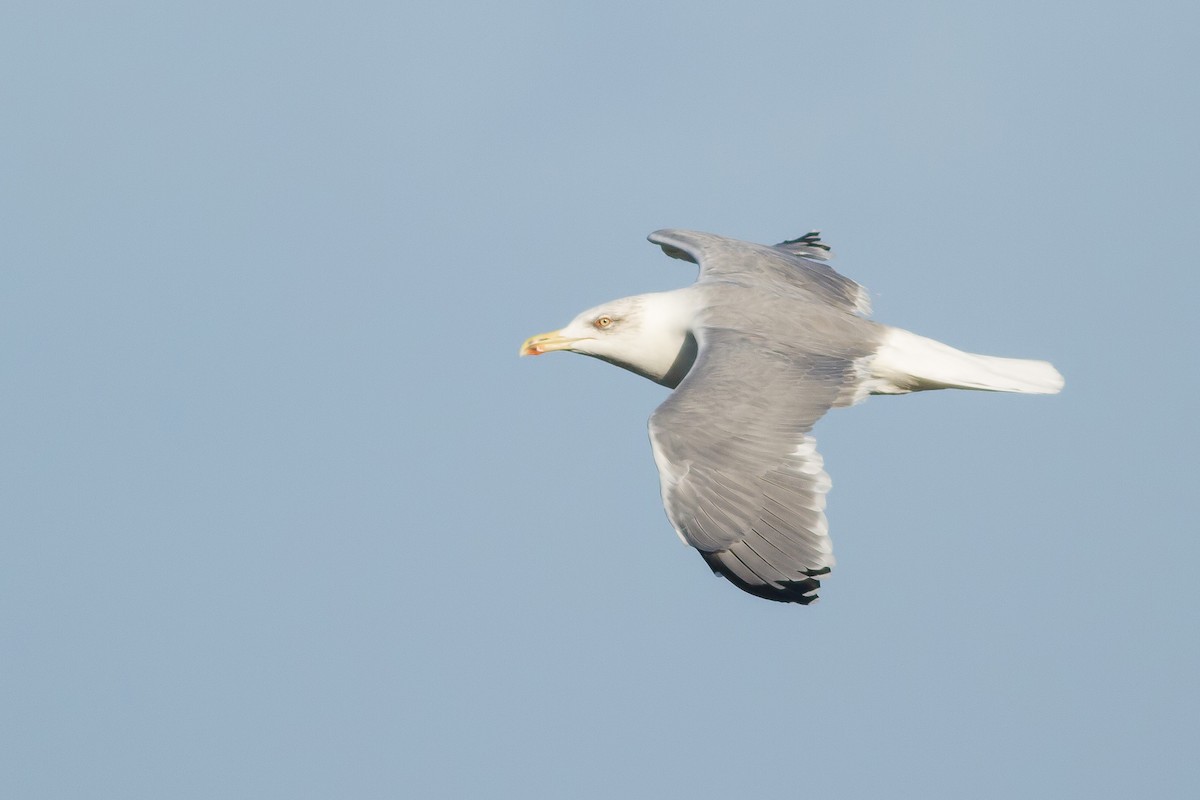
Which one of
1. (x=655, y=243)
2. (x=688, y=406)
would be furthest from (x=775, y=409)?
(x=655, y=243)

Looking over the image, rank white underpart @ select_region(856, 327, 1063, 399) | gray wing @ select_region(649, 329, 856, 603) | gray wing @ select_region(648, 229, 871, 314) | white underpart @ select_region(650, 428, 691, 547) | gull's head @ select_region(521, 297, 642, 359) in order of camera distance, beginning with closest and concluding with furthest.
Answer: gray wing @ select_region(649, 329, 856, 603)
white underpart @ select_region(650, 428, 691, 547)
white underpart @ select_region(856, 327, 1063, 399)
gull's head @ select_region(521, 297, 642, 359)
gray wing @ select_region(648, 229, 871, 314)

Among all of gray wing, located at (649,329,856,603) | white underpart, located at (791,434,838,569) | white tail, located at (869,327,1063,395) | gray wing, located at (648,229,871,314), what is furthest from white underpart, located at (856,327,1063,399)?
white underpart, located at (791,434,838,569)

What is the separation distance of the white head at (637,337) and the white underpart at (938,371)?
1.36 meters

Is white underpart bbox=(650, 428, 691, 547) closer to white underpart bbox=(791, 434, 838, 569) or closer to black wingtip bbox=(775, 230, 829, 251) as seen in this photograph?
white underpart bbox=(791, 434, 838, 569)

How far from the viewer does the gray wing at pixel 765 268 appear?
13.5 m

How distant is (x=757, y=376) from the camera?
36.4ft

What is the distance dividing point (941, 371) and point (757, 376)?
6.08 ft

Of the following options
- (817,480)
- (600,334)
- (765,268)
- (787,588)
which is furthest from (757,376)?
(765,268)

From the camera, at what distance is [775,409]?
1077 cm

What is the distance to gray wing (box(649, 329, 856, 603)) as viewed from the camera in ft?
31.9

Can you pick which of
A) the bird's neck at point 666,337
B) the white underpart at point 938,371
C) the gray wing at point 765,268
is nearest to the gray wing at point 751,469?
the white underpart at point 938,371

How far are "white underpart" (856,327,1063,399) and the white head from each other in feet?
4.48

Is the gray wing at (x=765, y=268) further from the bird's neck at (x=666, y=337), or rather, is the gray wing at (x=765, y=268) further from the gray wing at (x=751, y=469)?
the gray wing at (x=751, y=469)

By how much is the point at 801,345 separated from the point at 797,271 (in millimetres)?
2227
